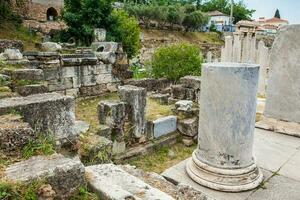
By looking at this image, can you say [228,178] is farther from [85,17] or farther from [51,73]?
[85,17]

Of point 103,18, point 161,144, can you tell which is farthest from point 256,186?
point 103,18

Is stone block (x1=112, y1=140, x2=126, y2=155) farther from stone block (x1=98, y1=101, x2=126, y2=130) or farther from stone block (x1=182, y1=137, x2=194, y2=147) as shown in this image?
stone block (x1=182, y1=137, x2=194, y2=147)

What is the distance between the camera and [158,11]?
115 ft

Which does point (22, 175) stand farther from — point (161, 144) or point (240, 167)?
point (161, 144)

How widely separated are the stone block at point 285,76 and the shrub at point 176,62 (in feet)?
18.5

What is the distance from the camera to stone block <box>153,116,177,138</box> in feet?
16.7

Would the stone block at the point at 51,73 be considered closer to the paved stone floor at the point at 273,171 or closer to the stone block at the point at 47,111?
the stone block at the point at 47,111

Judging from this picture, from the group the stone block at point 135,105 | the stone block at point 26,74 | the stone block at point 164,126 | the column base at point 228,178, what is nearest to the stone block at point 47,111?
the stone block at point 135,105

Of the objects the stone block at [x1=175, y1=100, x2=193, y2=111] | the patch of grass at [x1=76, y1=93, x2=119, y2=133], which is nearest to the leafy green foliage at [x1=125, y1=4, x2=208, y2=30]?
the patch of grass at [x1=76, y1=93, x2=119, y2=133]

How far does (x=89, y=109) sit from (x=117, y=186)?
454 cm

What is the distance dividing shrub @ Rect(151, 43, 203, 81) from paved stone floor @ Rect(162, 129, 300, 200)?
5949mm

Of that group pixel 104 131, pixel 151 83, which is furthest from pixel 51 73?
pixel 151 83

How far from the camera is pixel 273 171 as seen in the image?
4086mm

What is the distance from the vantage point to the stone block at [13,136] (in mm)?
2285
